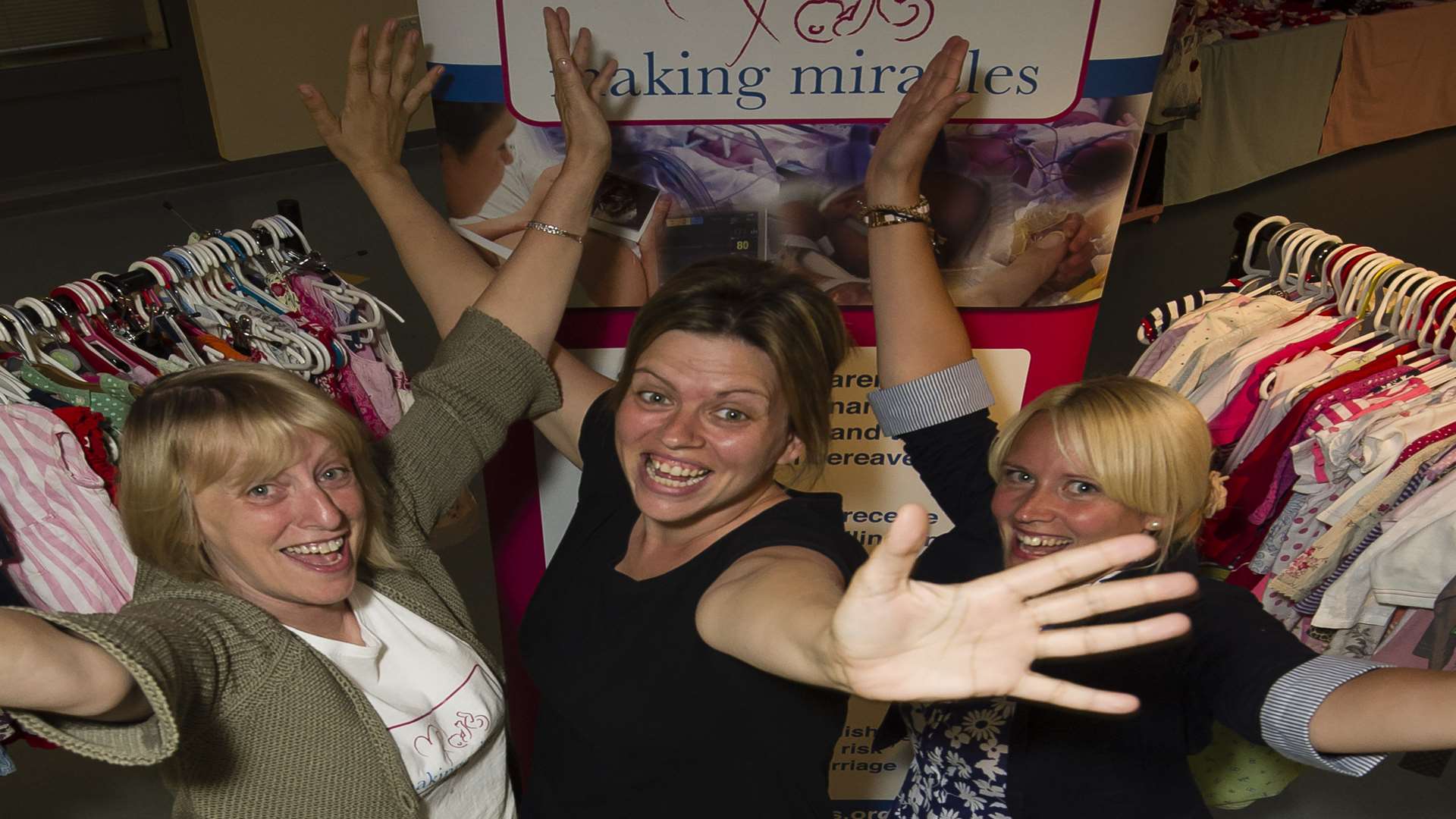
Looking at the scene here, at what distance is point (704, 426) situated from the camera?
4.84 feet

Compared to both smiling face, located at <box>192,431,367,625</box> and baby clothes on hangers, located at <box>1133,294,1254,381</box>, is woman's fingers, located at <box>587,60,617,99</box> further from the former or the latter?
baby clothes on hangers, located at <box>1133,294,1254,381</box>

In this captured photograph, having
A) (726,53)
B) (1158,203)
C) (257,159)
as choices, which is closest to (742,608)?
(726,53)

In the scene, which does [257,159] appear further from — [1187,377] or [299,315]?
[1187,377]

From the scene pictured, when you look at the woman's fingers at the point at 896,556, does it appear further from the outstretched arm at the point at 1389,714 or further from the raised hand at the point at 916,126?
the raised hand at the point at 916,126

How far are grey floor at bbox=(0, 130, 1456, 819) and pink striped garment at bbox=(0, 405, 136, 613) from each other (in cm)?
171

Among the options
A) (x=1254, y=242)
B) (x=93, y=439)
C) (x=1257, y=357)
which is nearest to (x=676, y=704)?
(x=93, y=439)

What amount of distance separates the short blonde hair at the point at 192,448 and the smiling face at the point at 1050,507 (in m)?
1.00

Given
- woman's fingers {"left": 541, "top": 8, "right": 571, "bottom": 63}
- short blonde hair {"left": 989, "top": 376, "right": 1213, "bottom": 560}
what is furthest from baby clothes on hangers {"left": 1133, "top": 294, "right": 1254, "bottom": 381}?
woman's fingers {"left": 541, "top": 8, "right": 571, "bottom": 63}

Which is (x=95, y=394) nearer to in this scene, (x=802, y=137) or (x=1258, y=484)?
(x=802, y=137)

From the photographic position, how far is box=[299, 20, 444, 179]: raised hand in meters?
1.82

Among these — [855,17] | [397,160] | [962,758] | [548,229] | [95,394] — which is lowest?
[962,758]

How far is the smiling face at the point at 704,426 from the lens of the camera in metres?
1.47

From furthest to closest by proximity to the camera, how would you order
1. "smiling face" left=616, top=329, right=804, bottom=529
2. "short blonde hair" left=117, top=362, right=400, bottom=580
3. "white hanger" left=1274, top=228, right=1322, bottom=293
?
1. "white hanger" left=1274, top=228, right=1322, bottom=293
2. "smiling face" left=616, top=329, right=804, bottom=529
3. "short blonde hair" left=117, top=362, right=400, bottom=580

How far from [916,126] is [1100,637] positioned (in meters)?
1.01
